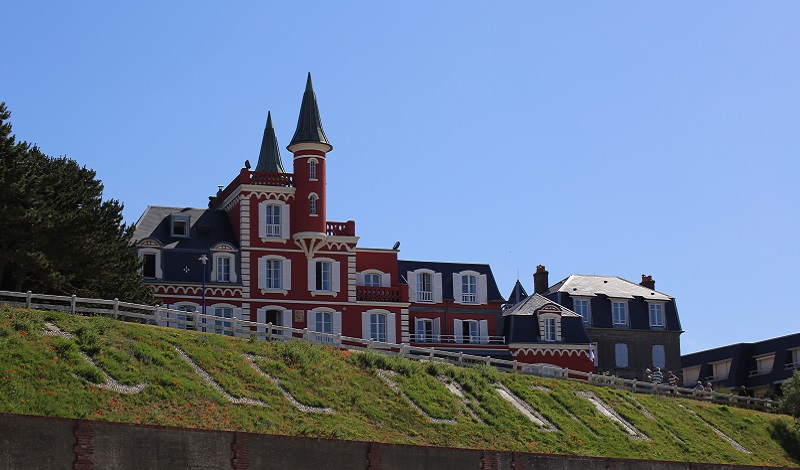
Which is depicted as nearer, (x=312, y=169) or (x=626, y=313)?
(x=312, y=169)

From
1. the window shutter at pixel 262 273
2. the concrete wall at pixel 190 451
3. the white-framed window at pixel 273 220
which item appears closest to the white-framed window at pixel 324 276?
the white-framed window at pixel 273 220

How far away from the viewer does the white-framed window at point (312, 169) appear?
75.8m

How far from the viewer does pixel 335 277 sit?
75250mm

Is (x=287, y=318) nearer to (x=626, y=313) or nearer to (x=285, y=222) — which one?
(x=285, y=222)

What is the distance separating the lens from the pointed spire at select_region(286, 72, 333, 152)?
249 ft

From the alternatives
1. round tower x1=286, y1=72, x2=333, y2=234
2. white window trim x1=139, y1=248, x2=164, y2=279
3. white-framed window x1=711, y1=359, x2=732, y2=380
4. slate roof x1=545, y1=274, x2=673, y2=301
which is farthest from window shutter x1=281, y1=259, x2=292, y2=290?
white-framed window x1=711, y1=359, x2=732, y2=380

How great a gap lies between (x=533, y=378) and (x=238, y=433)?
30506 mm

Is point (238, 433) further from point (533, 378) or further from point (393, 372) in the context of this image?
point (533, 378)

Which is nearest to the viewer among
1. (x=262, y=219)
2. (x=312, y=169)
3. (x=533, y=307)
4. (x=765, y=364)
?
(x=262, y=219)

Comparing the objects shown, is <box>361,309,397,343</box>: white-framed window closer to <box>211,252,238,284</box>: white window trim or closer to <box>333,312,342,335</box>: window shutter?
<box>333,312,342,335</box>: window shutter

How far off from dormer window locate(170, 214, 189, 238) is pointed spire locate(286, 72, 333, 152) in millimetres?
7488

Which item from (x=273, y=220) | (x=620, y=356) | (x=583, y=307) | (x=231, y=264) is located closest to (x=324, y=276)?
(x=273, y=220)

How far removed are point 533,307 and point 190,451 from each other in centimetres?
4728

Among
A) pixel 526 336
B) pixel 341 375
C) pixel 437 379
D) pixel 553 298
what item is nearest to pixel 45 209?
pixel 341 375
